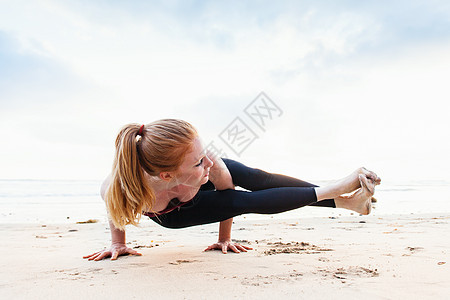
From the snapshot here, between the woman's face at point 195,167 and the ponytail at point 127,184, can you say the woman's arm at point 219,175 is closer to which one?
the woman's face at point 195,167

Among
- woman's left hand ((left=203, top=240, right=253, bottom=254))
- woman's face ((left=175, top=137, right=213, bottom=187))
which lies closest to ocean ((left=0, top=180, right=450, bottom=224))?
woman's left hand ((left=203, top=240, right=253, bottom=254))

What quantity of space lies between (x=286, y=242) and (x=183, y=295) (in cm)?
187

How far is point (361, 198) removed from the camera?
9.41 ft

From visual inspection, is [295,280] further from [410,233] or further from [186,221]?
[410,233]

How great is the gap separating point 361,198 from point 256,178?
82 centimetres

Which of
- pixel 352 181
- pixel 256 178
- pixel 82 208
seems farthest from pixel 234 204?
pixel 82 208

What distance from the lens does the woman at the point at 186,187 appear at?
2.27 m

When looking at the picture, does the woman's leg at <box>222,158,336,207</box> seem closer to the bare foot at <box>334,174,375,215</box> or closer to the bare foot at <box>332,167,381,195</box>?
A: the bare foot at <box>334,174,375,215</box>

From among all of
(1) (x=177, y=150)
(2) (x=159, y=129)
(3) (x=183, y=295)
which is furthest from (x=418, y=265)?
(2) (x=159, y=129)

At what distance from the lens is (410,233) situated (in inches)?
154

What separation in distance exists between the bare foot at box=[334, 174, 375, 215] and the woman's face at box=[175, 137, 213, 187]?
1161 mm

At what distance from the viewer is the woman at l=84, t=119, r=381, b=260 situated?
2.27 meters

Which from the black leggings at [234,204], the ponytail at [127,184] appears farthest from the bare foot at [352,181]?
the ponytail at [127,184]

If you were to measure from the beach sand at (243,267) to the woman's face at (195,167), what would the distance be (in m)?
0.57
